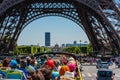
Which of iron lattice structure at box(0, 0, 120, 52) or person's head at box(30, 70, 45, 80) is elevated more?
iron lattice structure at box(0, 0, 120, 52)

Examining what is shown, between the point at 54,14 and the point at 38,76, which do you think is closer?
the point at 38,76

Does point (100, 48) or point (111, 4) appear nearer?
point (111, 4)

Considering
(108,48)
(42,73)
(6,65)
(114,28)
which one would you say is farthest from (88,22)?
(42,73)

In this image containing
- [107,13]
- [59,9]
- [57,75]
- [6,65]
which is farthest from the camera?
[59,9]

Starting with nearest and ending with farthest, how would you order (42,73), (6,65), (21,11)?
(42,73) → (6,65) → (21,11)

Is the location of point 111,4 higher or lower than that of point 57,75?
higher

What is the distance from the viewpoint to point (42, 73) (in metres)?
8.29

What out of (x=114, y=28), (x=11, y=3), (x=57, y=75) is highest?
(x=11, y=3)

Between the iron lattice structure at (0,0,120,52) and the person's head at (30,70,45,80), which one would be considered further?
the iron lattice structure at (0,0,120,52)

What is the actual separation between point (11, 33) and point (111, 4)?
3023 cm

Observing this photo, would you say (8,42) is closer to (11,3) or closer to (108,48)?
(108,48)

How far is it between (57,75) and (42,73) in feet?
7.64

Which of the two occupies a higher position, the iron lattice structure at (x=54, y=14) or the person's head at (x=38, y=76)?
the iron lattice structure at (x=54, y=14)

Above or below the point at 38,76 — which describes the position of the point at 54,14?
above
